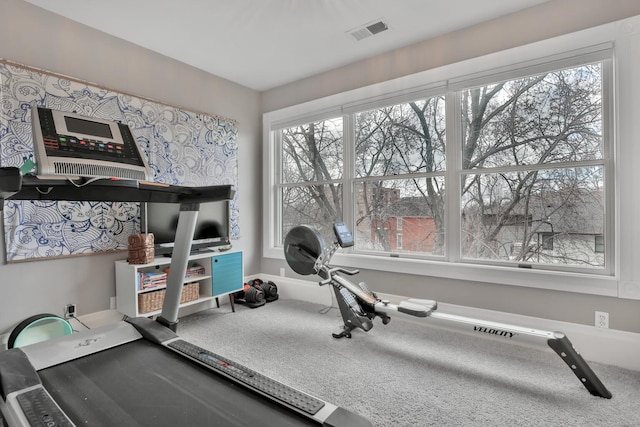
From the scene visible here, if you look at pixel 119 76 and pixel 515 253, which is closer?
pixel 515 253

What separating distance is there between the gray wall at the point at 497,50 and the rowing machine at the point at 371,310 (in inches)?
13.5

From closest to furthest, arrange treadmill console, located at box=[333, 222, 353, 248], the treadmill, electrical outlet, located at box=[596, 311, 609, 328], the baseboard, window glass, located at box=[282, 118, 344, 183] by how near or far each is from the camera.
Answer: the treadmill
the baseboard
electrical outlet, located at box=[596, 311, 609, 328]
treadmill console, located at box=[333, 222, 353, 248]
window glass, located at box=[282, 118, 344, 183]

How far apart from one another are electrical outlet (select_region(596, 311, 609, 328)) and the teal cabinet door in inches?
129

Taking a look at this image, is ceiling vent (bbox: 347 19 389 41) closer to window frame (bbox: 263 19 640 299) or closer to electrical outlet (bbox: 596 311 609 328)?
window frame (bbox: 263 19 640 299)

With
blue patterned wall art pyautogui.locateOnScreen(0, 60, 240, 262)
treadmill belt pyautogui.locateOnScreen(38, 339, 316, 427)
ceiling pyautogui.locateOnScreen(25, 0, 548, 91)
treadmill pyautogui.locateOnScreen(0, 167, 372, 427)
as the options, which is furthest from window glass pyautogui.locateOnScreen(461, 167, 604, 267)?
blue patterned wall art pyautogui.locateOnScreen(0, 60, 240, 262)

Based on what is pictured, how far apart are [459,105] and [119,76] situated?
3.29 metres

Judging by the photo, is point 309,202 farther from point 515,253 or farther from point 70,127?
point 70,127

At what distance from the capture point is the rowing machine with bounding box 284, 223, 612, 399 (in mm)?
2012

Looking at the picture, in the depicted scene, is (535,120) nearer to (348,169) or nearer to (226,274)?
(348,169)

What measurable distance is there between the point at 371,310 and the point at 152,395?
1.92 meters

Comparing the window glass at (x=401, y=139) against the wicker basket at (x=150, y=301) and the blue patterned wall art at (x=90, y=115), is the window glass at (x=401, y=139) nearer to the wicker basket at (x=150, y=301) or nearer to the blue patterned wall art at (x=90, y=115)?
the blue patterned wall art at (x=90, y=115)

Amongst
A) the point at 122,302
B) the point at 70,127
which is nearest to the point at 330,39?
the point at 70,127

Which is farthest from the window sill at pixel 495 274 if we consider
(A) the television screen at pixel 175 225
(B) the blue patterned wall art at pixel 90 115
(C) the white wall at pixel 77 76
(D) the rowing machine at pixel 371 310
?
(C) the white wall at pixel 77 76

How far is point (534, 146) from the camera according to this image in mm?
2803
